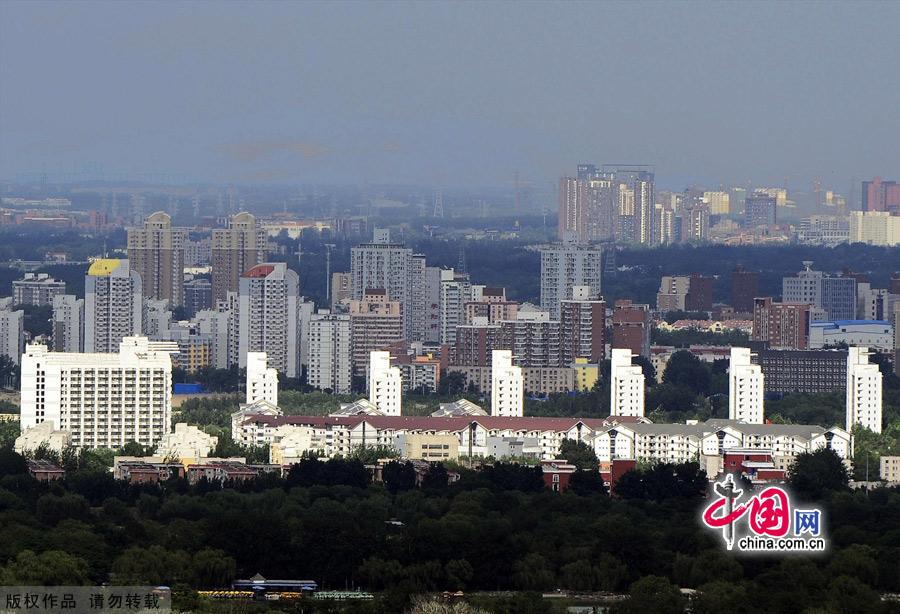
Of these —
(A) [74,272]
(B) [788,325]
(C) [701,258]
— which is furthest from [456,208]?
(B) [788,325]

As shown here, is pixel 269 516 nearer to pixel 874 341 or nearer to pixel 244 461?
pixel 244 461

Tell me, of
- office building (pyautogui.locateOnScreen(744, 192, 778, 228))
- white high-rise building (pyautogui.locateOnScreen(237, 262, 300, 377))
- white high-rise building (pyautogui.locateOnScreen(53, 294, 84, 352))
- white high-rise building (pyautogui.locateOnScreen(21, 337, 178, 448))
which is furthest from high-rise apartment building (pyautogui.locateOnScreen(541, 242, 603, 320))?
office building (pyautogui.locateOnScreen(744, 192, 778, 228))

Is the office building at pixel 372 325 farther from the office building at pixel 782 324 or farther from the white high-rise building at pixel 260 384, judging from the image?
the office building at pixel 782 324

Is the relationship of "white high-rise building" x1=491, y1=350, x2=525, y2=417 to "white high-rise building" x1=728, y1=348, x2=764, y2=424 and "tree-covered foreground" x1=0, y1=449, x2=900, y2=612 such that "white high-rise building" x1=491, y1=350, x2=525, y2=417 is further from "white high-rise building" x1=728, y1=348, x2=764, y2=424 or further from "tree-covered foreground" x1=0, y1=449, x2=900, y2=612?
"tree-covered foreground" x1=0, y1=449, x2=900, y2=612

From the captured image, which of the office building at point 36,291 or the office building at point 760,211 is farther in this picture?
the office building at point 760,211

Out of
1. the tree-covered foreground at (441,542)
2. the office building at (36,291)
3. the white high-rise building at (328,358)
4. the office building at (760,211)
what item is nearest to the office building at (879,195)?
the office building at (760,211)

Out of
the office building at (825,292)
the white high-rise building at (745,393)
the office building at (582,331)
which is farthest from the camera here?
the office building at (825,292)
